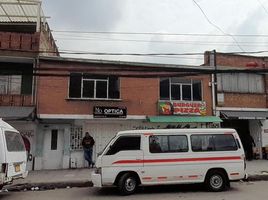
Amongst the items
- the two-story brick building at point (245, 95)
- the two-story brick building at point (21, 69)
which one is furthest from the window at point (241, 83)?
the two-story brick building at point (21, 69)

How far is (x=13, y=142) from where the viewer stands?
33.6 ft

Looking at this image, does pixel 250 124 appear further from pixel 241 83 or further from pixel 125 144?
pixel 125 144

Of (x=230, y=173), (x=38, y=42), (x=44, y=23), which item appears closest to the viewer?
(x=230, y=173)

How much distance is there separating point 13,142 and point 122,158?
349cm

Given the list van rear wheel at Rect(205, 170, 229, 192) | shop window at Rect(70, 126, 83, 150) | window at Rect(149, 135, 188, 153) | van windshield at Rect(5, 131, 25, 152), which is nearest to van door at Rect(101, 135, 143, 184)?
window at Rect(149, 135, 188, 153)

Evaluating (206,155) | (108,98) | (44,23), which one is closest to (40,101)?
(108,98)

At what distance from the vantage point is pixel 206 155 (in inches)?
436

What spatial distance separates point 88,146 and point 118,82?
158 inches

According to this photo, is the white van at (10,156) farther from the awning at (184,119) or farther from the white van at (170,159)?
the awning at (184,119)

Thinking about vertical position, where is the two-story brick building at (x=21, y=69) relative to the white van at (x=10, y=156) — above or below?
above

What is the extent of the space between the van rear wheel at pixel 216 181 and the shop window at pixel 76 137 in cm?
873

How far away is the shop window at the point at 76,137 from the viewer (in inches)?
700

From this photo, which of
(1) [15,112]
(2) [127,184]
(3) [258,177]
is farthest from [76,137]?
(3) [258,177]

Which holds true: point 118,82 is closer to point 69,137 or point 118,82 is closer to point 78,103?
point 78,103
